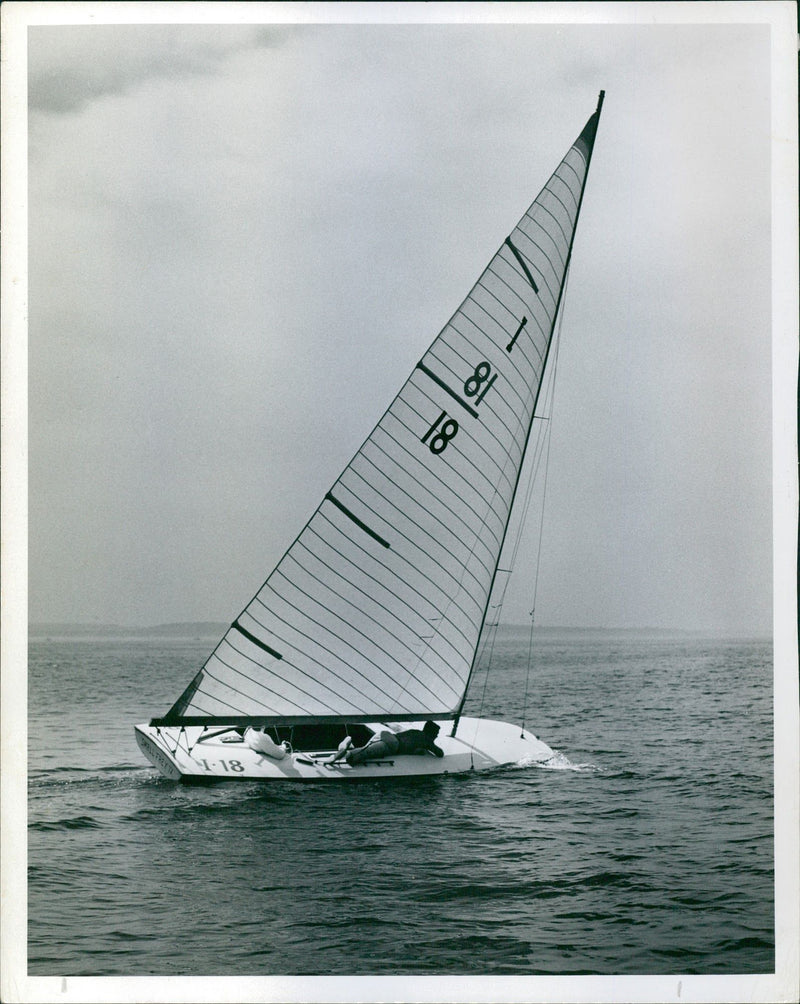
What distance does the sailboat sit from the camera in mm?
6242

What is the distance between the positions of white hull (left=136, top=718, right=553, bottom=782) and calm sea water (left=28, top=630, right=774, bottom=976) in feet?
0.25

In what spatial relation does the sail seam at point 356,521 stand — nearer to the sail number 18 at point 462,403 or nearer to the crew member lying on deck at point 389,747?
the sail number 18 at point 462,403

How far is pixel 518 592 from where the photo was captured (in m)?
6.64

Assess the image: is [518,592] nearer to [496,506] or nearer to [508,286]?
[496,506]

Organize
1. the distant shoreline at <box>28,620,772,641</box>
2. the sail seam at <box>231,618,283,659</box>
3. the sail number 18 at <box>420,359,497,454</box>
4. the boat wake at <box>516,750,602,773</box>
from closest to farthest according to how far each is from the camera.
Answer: the distant shoreline at <box>28,620,772,641</box>
the sail number 18 at <box>420,359,497,454</box>
the sail seam at <box>231,618,283,659</box>
the boat wake at <box>516,750,602,773</box>

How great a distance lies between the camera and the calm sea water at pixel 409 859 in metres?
4.96

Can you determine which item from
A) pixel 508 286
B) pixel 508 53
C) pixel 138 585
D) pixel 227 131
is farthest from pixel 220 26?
pixel 138 585

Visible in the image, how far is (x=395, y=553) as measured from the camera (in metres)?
6.30

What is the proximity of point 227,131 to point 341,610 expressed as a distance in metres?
2.61

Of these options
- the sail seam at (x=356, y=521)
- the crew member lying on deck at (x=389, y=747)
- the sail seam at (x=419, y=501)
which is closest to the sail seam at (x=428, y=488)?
the sail seam at (x=419, y=501)

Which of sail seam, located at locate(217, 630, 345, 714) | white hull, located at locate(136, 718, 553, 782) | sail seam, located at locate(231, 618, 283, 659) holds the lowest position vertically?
white hull, located at locate(136, 718, 553, 782)

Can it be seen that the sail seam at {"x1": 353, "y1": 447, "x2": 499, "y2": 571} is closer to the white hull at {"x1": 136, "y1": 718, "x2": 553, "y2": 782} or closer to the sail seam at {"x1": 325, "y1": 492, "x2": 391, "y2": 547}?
the sail seam at {"x1": 325, "y1": 492, "x2": 391, "y2": 547}

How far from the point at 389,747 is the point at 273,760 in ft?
2.22

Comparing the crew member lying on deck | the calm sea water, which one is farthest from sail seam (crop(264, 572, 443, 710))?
the calm sea water
